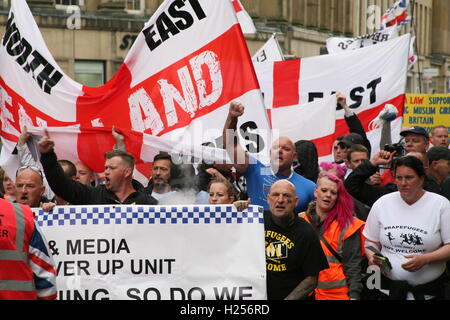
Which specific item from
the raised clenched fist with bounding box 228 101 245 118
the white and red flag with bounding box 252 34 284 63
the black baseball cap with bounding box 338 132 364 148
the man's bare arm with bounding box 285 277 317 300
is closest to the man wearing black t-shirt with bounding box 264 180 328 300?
the man's bare arm with bounding box 285 277 317 300

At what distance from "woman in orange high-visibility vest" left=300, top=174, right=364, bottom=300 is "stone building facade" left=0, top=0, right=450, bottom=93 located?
1040cm

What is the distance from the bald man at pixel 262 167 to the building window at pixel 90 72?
1876cm

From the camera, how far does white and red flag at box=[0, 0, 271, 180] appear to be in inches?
354

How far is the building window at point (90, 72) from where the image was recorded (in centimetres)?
2722

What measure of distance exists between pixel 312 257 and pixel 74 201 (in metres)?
1.78

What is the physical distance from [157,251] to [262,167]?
1.93m

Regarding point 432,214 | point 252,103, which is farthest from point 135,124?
point 432,214

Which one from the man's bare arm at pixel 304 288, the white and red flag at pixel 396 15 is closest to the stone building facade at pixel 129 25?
the white and red flag at pixel 396 15

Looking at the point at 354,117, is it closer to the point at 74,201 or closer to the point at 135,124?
the point at 135,124

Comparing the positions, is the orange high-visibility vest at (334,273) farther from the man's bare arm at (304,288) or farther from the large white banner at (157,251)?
the large white banner at (157,251)

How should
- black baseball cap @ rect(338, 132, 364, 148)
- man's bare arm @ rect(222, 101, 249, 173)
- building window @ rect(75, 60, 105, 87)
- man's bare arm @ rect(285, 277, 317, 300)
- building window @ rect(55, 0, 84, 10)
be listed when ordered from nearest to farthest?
man's bare arm @ rect(285, 277, 317, 300)
man's bare arm @ rect(222, 101, 249, 173)
black baseball cap @ rect(338, 132, 364, 148)
building window @ rect(55, 0, 84, 10)
building window @ rect(75, 60, 105, 87)

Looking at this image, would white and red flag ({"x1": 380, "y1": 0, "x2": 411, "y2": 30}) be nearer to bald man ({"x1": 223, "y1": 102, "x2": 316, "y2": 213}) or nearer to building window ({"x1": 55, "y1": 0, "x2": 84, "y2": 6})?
building window ({"x1": 55, "y1": 0, "x2": 84, "y2": 6})

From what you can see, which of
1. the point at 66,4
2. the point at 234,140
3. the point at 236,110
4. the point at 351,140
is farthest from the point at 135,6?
the point at 234,140

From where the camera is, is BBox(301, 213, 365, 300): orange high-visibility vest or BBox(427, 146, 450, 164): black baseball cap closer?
BBox(301, 213, 365, 300): orange high-visibility vest
